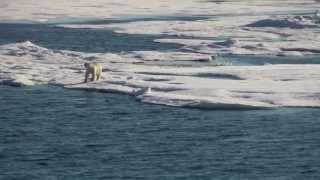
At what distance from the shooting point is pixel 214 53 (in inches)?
1467

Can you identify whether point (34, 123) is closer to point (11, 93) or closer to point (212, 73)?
point (11, 93)

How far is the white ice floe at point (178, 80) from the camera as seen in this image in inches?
949

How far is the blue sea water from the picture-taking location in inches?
687

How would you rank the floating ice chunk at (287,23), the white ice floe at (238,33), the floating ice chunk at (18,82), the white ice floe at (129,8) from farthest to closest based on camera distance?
the white ice floe at (129,8)
the floating ice chunk at (287,23)
the white ice floe at (238,33)
the floating ice chunk at (18,82)

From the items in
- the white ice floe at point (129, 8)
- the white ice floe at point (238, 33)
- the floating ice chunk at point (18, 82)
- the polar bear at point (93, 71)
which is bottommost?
the white ice floe at point (129, 8)

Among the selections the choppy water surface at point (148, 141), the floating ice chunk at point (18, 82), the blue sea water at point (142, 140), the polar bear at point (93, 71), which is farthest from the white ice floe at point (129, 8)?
the choppy water surface at point (148, 141)

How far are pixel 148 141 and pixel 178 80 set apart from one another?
787 centimetres

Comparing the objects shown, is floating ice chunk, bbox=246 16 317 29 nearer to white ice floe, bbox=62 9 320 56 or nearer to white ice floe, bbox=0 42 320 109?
white ice floe, bbox=62 9 320 56

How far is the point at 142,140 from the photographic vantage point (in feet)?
65.4

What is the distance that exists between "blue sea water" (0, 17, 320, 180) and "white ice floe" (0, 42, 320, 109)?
620 mm

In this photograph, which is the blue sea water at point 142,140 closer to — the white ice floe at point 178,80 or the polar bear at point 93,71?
the white ice floe at point 178,80

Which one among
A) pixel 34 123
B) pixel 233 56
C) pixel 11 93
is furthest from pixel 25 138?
pixel 233 56

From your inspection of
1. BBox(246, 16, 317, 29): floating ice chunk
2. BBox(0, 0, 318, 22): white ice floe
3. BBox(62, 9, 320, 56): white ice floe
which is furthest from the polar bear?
BBox(0, 0, 318, 22): white ice floe

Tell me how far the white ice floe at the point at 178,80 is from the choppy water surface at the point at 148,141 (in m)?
0.74
